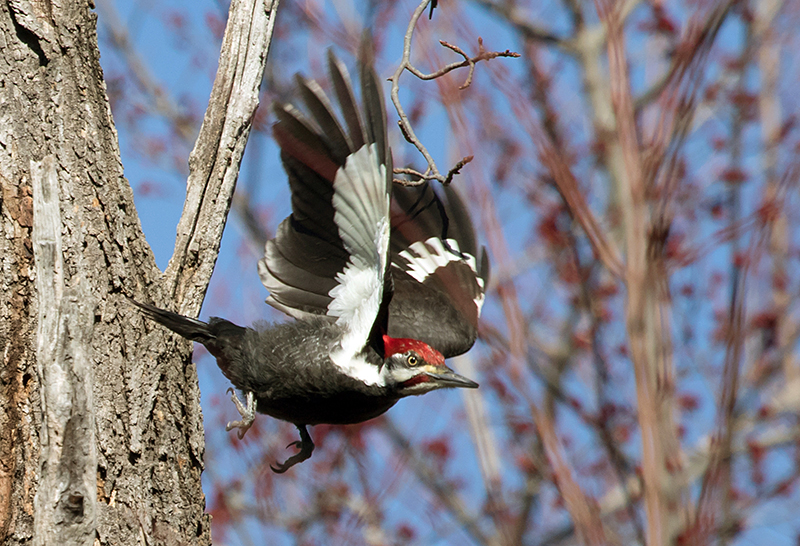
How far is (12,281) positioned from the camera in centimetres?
220

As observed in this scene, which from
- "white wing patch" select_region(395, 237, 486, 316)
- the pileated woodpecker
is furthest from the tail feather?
"white wing patch" select_region(395, 237, 486, 316)

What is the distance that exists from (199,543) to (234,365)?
2.79 ft

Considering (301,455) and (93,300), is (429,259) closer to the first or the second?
(301,455)

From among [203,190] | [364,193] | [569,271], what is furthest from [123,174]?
[569,271]

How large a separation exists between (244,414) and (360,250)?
728mm

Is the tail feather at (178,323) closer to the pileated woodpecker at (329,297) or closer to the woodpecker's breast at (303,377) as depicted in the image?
the pileated woodpecker at (329,297)

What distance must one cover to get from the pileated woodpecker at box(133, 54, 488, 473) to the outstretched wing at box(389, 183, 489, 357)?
0.57 metres

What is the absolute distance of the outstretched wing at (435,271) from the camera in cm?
381

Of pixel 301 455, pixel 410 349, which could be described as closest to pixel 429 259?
pixel 410 349

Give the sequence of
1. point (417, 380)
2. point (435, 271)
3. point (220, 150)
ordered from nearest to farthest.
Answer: point (220, 150), point (417, 380), point (435, 271)

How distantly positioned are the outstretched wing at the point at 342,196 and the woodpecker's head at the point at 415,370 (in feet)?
0.49

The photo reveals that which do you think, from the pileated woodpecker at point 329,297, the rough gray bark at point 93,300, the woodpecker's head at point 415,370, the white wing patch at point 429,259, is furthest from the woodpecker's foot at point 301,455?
the white wing patch at point 429,259

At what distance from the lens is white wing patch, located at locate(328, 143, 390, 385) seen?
273 centimetres

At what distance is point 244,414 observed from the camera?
3.02 metres
